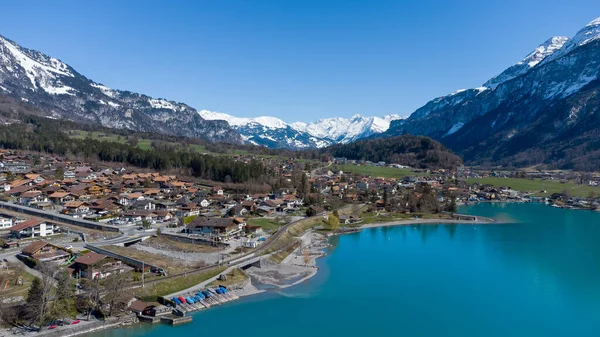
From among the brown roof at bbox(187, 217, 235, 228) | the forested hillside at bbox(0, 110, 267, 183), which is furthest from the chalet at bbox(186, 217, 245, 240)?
the forested hillside at bbox(0, 110, 267, 183)

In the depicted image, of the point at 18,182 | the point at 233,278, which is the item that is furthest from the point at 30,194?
the point at 233,278

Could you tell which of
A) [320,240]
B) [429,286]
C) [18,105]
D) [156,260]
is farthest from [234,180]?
[18,105]

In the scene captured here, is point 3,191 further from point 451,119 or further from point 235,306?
point 451,119

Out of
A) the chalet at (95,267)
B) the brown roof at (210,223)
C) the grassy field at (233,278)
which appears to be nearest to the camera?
the chalet at (95,267)

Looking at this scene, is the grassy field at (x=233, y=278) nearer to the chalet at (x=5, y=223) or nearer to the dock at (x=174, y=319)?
the dock at (x=174, y=319)

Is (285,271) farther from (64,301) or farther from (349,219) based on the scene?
(349,219)

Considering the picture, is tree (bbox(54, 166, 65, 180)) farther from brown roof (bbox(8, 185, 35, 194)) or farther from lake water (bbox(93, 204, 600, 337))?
lake water (bbox(93, 204, 600, 337))

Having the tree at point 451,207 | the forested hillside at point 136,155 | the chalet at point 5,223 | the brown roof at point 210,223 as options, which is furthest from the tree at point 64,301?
the tree at point 451,207
